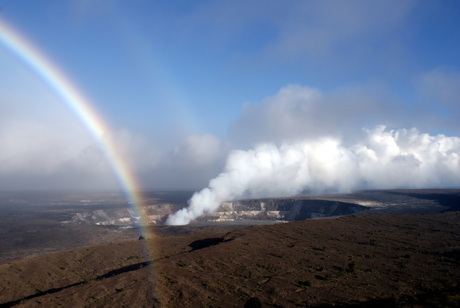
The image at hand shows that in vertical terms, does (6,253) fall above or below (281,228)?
below

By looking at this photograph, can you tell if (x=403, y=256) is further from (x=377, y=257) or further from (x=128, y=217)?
(x=128, y=217)

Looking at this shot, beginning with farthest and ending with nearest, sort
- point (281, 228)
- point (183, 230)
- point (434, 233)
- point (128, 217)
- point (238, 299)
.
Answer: point (128, 217)
point (183, 230)
point (281, 228)
point (434, 233)
point (238, 299)

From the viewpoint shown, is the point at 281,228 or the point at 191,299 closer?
the point at 191,299

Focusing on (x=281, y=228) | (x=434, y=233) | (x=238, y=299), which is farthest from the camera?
(x=281, y=228)

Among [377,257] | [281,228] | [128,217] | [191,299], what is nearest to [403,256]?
[377,257]
